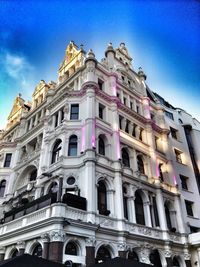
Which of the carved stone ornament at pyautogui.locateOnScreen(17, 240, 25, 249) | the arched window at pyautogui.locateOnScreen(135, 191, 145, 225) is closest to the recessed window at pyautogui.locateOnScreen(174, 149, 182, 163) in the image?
the arched window at pyautogui.locateOnScreen(135, 191, 145, 225)

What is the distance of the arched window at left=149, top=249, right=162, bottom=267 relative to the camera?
69.2 ft

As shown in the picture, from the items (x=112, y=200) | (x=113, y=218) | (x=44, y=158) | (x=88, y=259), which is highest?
(x=44, y=158)

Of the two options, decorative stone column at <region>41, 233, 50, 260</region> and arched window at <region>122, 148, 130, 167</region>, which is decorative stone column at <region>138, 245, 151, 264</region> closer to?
arched window at <region>122, 148, 130, 167</region>

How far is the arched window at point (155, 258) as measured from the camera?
2108 cm

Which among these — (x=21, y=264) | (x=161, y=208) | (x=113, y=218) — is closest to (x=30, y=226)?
(x=113, y=218)

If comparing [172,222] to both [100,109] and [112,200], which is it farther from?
[100,109]

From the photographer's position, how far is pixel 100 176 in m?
21.0

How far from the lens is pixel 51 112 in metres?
28.6

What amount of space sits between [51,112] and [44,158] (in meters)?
6.41

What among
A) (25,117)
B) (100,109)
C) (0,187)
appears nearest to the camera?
(100,109)

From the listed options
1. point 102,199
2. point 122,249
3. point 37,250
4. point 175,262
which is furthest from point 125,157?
point 37,250

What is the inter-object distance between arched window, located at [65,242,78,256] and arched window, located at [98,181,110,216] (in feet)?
12.3

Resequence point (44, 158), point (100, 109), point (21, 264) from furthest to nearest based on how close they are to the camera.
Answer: point (100, 109)
point (44, 158)
point (21, 264)

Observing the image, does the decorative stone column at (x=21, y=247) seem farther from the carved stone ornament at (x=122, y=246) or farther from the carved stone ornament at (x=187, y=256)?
the carved stone ornament at (x=187, y=256)
